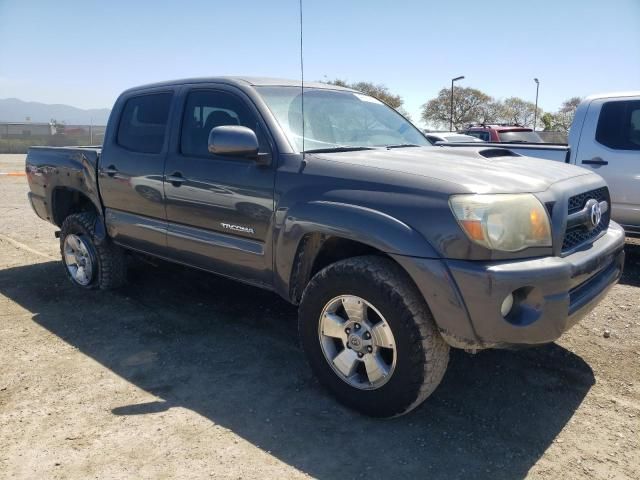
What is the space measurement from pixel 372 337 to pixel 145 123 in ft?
8.95

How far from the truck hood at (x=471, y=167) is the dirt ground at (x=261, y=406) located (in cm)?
126

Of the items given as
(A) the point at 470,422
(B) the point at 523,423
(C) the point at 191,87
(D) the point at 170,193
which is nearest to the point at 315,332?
(A) the point at 470,422

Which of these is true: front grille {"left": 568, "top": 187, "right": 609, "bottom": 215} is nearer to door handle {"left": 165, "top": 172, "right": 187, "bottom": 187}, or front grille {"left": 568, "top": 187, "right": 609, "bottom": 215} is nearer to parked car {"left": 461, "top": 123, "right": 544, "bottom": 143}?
door handle {"left": 165, "top": 172, "right": 187, "bottom": 187}

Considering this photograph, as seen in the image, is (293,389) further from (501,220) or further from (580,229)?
(580,229)

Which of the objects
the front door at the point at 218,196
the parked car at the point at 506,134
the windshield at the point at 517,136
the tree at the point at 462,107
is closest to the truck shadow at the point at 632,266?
the front door at the point at 218,196

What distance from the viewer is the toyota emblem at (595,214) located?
3.06m

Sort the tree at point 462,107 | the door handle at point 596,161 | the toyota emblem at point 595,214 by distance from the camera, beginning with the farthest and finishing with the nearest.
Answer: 1. the tree at point 462,107
2. the door handle at point 596,161
3. the toyota emblem at point 595,214

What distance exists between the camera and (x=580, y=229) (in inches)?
119

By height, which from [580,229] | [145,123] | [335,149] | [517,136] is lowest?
[580,229]

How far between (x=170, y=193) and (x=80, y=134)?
34335mm

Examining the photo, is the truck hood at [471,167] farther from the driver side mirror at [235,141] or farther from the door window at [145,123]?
the door window at [145,123]

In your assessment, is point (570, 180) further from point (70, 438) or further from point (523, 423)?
point (70, 438)

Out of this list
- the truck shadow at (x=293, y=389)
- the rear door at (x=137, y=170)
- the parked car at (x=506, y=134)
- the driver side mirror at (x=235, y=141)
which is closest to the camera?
the truck shadow at (x=293, y=389)

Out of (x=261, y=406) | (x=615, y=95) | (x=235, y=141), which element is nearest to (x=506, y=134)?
(x=615, y=95)
